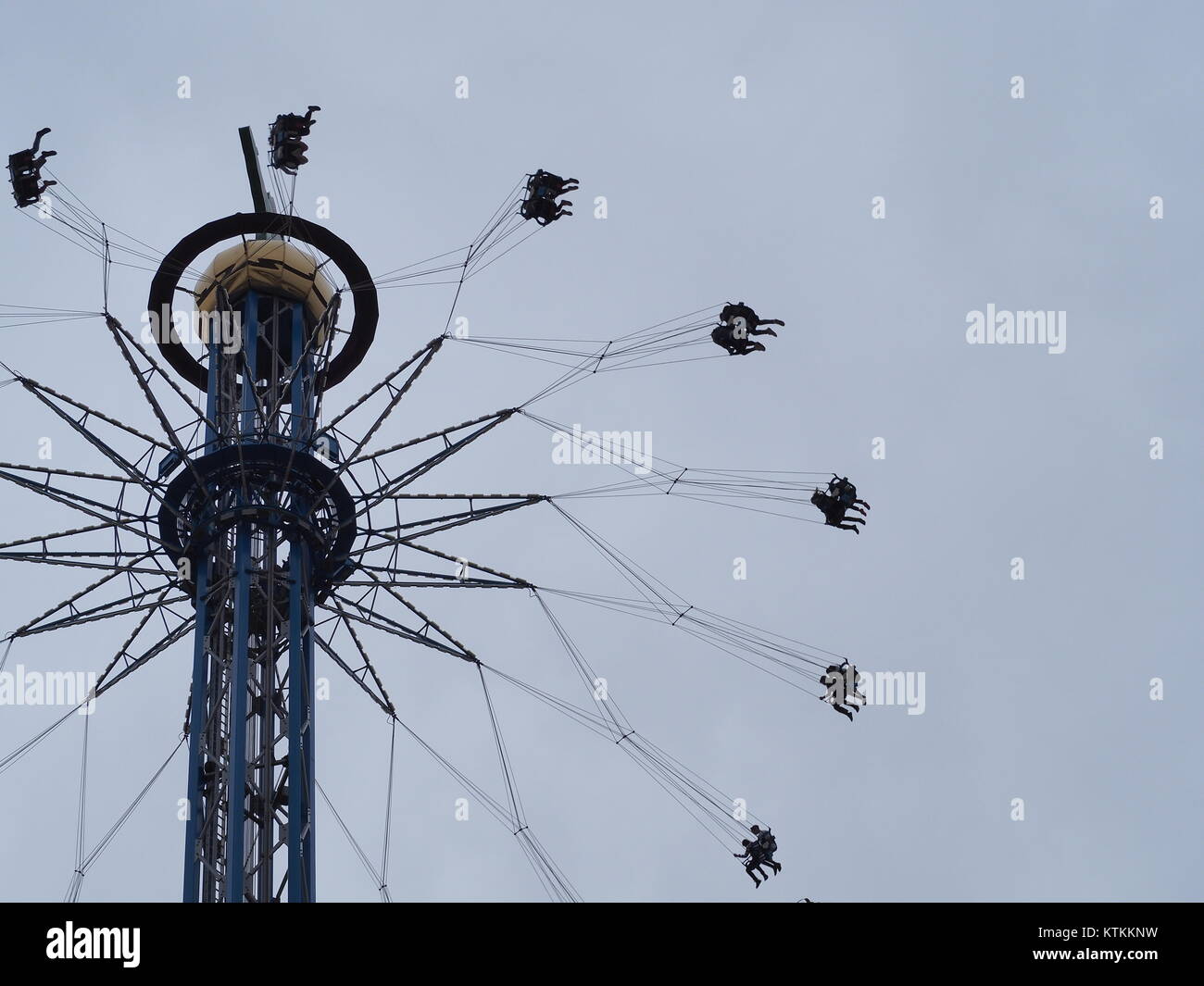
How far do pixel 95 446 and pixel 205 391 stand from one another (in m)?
6.10

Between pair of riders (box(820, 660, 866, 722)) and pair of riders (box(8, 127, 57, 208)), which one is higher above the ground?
pair of riders (box(8, 127, 57, 208))

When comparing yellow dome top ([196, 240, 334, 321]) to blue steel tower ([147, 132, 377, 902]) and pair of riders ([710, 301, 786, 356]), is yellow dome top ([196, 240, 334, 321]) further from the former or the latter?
pair of riders ([710, 301, 786, 356])

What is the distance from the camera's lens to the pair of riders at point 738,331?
48812mm

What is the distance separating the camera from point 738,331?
4878 cm

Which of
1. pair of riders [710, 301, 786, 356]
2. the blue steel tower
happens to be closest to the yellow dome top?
the blue steel tower

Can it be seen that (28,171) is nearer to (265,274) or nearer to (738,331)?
(265,274)

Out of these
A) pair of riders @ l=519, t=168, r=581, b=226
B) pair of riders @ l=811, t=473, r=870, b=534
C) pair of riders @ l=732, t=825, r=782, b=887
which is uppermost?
pair of riders @ l=519, t=168, r=581, b=226

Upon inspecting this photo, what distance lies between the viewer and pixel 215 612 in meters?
43.1

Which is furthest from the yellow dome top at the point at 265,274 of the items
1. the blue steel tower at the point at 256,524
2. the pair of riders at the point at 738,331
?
the pair of riders at the point at 738,331

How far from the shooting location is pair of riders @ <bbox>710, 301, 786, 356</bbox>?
48.8 metres

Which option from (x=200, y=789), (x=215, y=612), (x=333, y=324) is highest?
(x=333, y=324)
